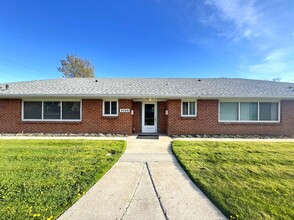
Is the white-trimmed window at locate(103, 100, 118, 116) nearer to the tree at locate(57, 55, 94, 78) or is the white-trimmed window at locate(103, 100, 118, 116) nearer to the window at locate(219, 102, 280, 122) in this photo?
the window at locate(219, 102, 280, 122)

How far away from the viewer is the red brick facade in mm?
10984

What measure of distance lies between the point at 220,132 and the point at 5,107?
→ 45.9 ft

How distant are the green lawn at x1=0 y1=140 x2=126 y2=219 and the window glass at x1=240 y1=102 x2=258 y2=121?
26.6 ft

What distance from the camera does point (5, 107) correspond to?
435 inches

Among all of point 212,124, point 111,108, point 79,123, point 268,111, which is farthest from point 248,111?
point 79,123

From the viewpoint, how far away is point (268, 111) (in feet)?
36.4

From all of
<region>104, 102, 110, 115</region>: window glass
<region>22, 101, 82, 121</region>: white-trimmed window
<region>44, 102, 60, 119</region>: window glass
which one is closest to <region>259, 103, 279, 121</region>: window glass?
<region>104, 102, 110, 115</region>: window glass

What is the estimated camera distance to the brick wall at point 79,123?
11.0 metres

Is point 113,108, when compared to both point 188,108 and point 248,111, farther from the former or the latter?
point 248,111

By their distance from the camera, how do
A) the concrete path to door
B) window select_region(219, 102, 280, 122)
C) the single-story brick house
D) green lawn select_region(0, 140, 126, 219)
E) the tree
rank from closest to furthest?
the concrete path to door → green lawn select_region(0, 140, 126, 219) → the single-story brick house → window select_region(219, 102, 280, 122) → the tree

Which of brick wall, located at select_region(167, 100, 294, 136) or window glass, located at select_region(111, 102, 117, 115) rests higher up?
window glass, located at select_region(111, 102, 117, 115)

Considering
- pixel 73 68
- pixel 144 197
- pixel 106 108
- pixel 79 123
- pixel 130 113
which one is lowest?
pixel 144 197

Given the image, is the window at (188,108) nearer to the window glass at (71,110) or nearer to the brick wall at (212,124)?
the brick wall at (212,124)

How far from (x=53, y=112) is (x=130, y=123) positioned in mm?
5133
